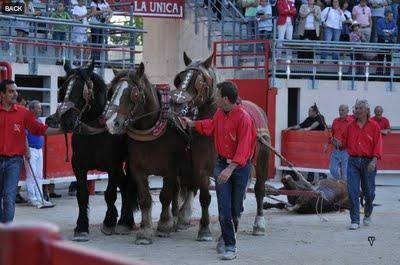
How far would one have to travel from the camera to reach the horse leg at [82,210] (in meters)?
10.7

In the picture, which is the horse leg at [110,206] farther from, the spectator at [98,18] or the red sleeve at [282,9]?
the red sleeve at [282,9]

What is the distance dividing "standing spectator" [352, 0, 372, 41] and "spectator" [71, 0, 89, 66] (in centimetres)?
812

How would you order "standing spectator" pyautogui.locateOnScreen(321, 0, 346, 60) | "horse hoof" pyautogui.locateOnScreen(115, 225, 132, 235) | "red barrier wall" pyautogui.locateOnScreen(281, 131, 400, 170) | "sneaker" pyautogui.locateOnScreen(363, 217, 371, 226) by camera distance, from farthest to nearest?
"standing spectator" pyautogui.locateOnScreen(321, 0, 346, 60) → "red barrier wall" pyautogui.locateOnScreen(281, 131, 400, 170) → "sneaker" pyautogui.locateOnScreen(363, 217, 371, 226) → "horse hoof" pyautogui.locateOnScreen(115, 225, 132, 235)

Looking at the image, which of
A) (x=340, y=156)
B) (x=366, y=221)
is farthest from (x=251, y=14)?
(x=366, y=221)

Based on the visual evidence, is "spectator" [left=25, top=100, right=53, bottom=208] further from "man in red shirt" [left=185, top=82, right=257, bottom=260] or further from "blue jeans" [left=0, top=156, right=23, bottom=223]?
"man in red shirt" [left=185, top=82, right=257, bottom=260]

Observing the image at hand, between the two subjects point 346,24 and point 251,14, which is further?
point 346,24

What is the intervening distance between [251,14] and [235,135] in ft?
50.0

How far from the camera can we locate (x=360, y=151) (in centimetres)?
1228

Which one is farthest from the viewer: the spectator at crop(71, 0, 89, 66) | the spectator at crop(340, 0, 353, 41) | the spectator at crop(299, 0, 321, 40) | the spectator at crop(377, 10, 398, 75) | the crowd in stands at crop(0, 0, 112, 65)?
the spectator at crop(377, 10, 398, 75)

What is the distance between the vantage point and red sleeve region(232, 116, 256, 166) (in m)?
9.02

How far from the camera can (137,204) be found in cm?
1141

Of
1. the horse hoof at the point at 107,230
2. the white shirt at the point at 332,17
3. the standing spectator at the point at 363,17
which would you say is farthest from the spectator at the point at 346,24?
the horse hoof at the point at 107,230

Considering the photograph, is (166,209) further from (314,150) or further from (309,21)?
(309,21)

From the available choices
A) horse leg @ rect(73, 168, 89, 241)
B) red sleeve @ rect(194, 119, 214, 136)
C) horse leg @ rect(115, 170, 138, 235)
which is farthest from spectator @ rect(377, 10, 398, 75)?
red sleeve @ rect(194, 119, 214, 136)
